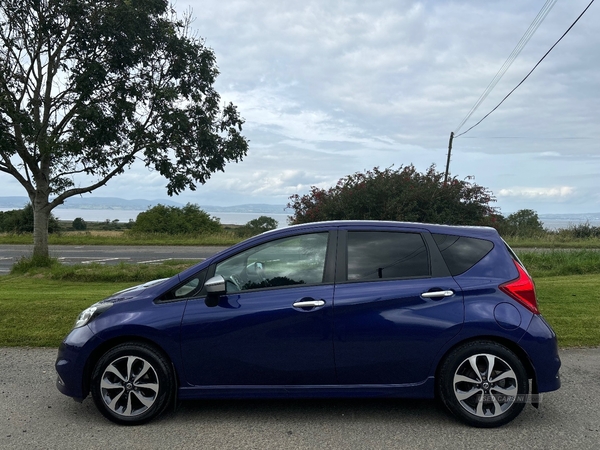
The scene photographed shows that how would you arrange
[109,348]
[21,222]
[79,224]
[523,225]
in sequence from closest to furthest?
[109,348] → [523,225] → [21,222] → [79,224]

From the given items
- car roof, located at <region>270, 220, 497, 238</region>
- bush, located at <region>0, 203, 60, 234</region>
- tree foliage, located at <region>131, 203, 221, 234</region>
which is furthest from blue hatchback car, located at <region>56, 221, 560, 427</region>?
bush, located at <region>0, 203, 60, 234</region>

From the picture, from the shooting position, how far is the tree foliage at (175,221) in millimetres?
35219

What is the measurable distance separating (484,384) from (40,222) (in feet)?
45.1

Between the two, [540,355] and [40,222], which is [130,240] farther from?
[540,355]

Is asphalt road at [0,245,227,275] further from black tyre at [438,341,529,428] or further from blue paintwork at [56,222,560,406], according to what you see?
black tyre at [438,341,529,428]

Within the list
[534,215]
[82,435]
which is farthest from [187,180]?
[534,215]

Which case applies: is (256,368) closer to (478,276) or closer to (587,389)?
(478,276)

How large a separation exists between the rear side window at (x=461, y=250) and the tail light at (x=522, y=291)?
32 centimetres

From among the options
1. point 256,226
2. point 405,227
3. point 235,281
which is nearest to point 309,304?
point 235,281

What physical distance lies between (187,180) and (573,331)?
9889 mm

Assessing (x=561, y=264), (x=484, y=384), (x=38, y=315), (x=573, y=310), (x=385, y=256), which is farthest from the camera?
(x=561, y=264)

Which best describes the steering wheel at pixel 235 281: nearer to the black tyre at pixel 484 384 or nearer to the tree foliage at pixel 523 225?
the black tyre at pixel 484 384

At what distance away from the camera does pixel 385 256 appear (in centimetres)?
439

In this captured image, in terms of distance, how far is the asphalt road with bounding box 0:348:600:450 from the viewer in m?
3.77
